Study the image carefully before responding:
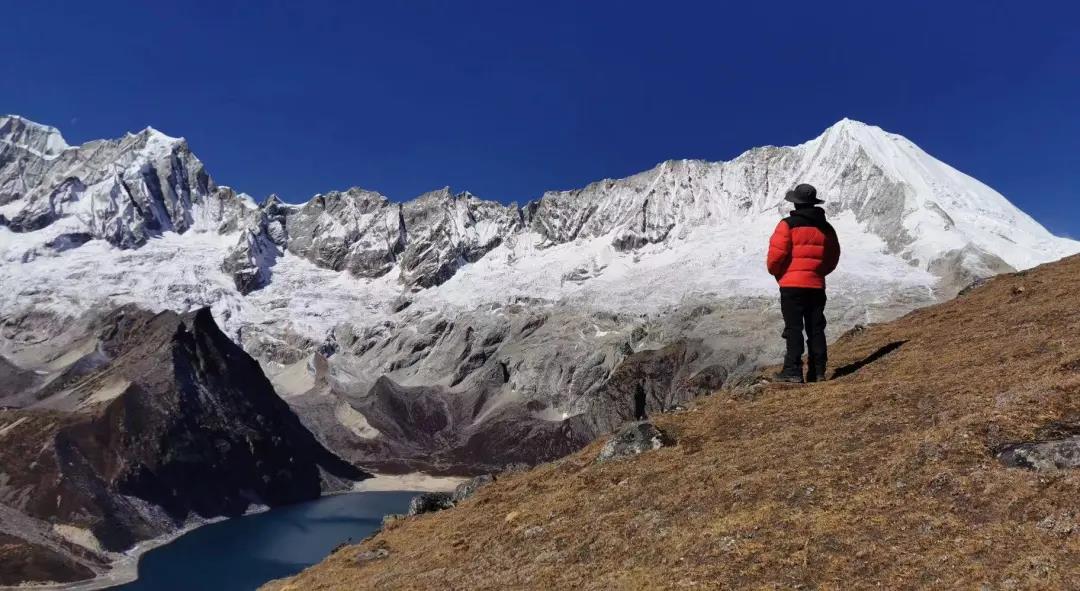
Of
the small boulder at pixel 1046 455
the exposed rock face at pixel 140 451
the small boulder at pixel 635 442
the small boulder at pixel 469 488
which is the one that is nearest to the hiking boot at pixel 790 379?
the small boulder at pixel 635 442

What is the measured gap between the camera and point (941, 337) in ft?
66.5

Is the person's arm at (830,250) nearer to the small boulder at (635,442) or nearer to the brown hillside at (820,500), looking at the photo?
the brown hillside at (820,500)

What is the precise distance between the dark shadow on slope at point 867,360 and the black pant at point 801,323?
117 cm

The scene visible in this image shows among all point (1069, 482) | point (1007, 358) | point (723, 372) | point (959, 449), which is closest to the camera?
point (1069, 482)

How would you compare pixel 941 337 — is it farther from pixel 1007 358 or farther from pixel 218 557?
pixel 218 557

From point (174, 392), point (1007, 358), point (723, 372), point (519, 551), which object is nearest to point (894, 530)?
point (519, 551)

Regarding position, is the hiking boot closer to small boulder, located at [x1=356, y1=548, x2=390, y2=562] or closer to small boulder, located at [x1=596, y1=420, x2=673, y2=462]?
small boulder, located at [x1=596, y1=420, x2=673, y2=462]

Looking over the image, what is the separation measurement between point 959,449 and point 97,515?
5800 inches

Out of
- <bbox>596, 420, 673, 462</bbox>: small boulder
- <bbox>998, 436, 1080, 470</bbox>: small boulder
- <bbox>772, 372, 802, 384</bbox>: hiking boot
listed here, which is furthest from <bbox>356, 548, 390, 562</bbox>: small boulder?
<bbox>998, 436, 1080, 470</bbox>: small boulder

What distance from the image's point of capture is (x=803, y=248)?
1781 centimetres

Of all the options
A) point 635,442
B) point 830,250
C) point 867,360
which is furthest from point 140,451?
point 830,250

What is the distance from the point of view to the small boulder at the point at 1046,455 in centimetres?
982

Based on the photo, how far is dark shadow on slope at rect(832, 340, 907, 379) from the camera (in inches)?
779

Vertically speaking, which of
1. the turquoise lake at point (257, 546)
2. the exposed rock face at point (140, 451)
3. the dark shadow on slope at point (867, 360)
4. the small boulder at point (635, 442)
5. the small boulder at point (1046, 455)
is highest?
the dark shadow on slope at point (867, 360)
